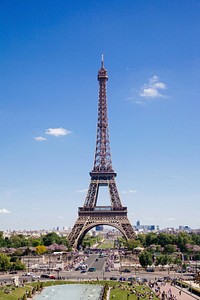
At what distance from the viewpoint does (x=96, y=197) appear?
108 m

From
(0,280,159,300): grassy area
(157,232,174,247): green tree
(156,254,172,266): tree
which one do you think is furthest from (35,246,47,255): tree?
(0,280,159,300): grassy area

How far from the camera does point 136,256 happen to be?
86.8m

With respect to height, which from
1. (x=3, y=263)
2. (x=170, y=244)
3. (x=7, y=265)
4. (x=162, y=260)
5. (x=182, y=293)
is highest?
(x=170, y=244)

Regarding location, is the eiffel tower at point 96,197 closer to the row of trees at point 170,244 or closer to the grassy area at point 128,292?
the row of trees at point 170,244

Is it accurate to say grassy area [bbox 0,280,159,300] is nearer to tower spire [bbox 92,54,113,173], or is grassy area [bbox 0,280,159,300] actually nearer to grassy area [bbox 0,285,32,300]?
grassy area [bbox 0,285,32,300]

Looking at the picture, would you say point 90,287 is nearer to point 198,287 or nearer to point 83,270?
point 198,287

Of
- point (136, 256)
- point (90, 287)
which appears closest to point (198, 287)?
point (90, 287)

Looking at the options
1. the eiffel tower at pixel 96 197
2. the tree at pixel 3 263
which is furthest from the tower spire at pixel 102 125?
the tree at pixel 3 263

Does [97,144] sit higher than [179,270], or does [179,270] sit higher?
[97,144]

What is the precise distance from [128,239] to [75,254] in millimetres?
13253

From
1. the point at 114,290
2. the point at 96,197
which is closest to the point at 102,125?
the point at 96,197

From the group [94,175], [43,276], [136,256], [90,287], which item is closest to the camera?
[90,287]

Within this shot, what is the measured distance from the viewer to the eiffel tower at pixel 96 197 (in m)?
103

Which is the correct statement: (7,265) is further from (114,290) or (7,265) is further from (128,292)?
(128,292)
